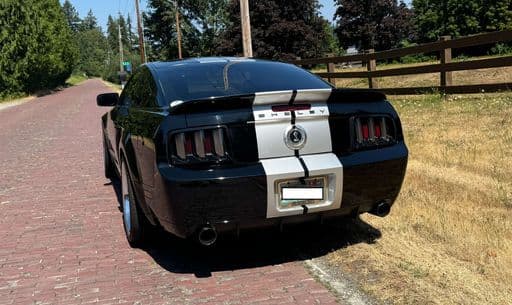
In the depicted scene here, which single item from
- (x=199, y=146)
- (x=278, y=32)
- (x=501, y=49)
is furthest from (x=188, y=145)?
(x=278, y=32)

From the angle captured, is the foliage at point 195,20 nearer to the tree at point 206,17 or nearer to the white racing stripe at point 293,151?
the tree at point 206,17

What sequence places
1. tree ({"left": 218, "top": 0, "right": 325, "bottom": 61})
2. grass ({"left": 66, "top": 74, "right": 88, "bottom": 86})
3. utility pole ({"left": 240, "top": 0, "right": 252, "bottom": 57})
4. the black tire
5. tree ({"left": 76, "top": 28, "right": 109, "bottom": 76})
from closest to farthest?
the black tire → utility pole ({"left": 240, "top": 0, "right": 252, "bottom": 57}) → tree ({"left": 218, "top": 0, "right": 325, "bottom": 61}) → grass ({"left": 66, "top": 74, "right": 88, "bottom": 86}) → tree ({"left": 76, "top": 28, "right": 109, "bottom": 76})

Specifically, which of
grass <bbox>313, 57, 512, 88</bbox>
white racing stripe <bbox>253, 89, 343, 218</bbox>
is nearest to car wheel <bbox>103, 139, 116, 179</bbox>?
white racing stripe <bbox>253, 89, 343, 218</bbox>

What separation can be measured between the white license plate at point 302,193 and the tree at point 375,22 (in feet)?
202

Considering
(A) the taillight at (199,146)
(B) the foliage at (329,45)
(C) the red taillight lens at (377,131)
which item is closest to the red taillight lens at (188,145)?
(A) the taillight at (199,146)

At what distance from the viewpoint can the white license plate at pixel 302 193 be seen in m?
3.65

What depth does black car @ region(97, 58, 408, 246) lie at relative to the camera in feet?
11.7

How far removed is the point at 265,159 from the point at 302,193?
340 mm

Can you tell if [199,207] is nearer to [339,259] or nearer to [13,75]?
[339,259]

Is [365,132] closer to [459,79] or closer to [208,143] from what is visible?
[208,143]

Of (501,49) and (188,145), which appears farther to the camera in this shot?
(501,49)

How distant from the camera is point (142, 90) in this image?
496 centimetres

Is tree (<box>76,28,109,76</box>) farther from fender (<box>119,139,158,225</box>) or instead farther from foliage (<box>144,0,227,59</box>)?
fender (<box>119,139,158,225</box>)

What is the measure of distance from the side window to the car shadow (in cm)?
112
